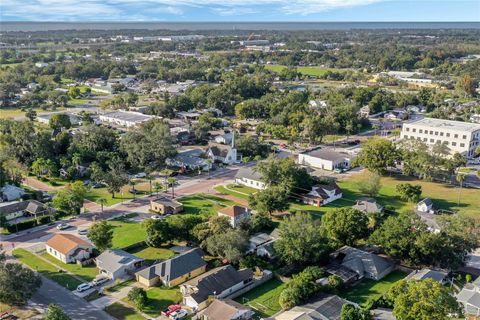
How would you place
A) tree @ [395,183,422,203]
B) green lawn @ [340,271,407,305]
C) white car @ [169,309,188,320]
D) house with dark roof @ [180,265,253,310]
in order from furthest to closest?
tree @ [395,183,422,203] → green lawn @ [340,271,407,305] → house with dark roof @ [180,265,253,310] → white car @ [169,309,188,320]

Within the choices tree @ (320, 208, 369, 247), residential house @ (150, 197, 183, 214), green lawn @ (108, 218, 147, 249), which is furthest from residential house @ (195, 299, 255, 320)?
residential house @ (150, 197, 183, 214)

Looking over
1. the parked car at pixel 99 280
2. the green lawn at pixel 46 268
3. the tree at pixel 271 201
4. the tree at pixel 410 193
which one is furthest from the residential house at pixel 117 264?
the tree at pixel 410 193

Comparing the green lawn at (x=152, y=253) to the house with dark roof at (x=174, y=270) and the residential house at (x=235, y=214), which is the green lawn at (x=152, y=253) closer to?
the house with dark roof at (x=174, y=270)

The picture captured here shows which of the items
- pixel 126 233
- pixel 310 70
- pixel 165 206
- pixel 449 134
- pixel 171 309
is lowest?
pixel 171 309

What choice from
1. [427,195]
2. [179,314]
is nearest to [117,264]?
[179,314]

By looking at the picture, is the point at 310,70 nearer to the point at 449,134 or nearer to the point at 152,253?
the point at 449,134

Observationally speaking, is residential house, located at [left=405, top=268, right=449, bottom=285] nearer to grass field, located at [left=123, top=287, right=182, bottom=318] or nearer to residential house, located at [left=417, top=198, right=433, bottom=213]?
residential house, located at [left=417, top=198, right=433, bottom=213]
